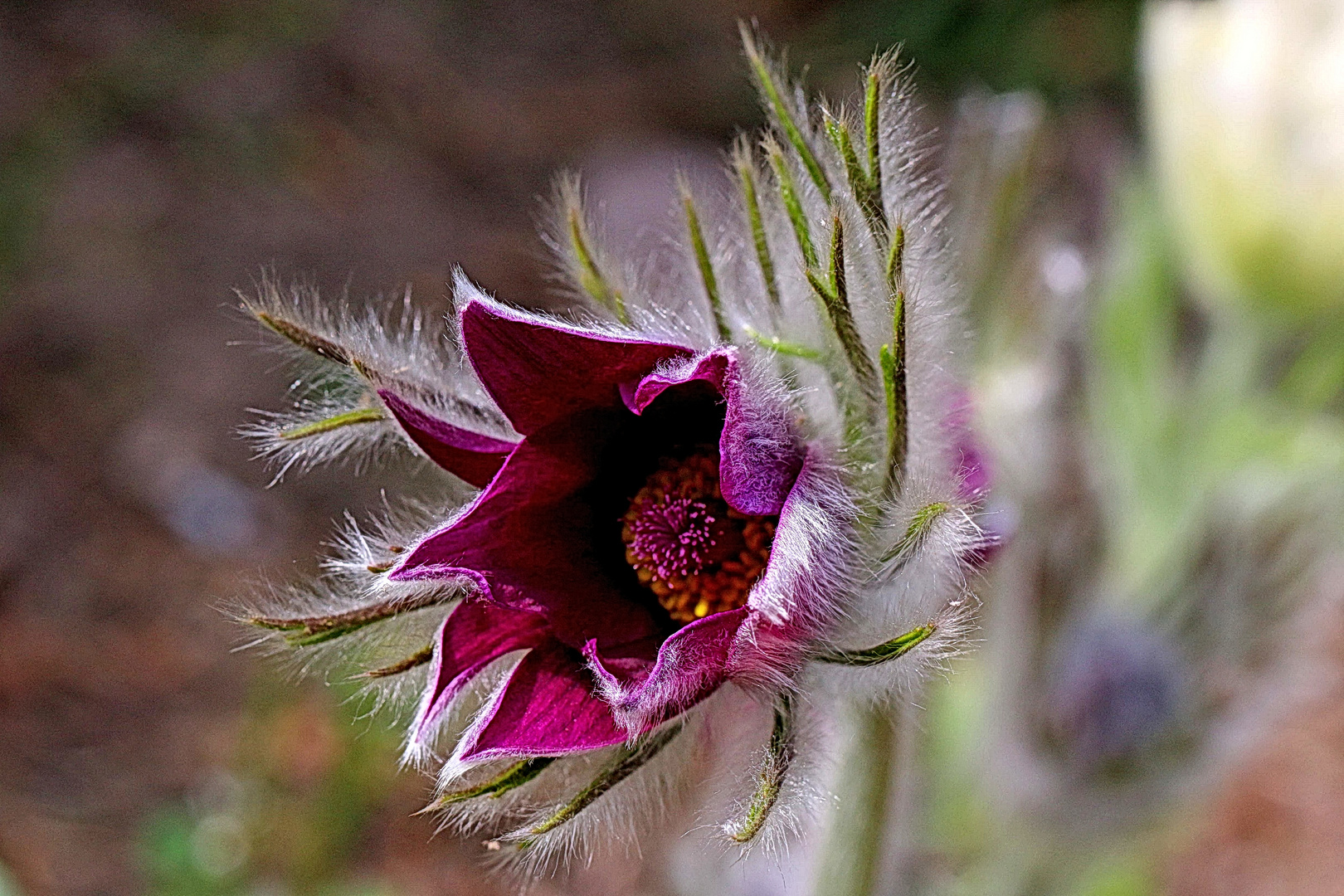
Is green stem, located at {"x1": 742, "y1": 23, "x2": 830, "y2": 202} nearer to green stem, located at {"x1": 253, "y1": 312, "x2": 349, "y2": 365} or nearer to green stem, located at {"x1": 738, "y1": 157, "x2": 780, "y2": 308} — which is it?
green stem, located at {"x1": 738, "y1": 157, "x2": 780, "y2": 308}

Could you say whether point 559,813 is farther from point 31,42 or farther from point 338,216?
point 31,42

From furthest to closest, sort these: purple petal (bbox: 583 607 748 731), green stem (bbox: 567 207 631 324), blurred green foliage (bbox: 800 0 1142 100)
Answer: blurred green foliage (bbox: 800 0 1142 100) < green stem (bbox: 567 207 631 324) < purple petal (bbox: 583 607 748 731)

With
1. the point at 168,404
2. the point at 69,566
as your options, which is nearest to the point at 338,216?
the point at 168,404

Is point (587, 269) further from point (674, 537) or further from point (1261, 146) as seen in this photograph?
point (1261, 146)

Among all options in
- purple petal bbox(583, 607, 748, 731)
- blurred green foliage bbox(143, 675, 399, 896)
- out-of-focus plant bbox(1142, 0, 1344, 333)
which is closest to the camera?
purple petal bbox(583, 607, 748, 731)

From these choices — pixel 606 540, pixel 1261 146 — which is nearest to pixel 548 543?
pixel 606 540

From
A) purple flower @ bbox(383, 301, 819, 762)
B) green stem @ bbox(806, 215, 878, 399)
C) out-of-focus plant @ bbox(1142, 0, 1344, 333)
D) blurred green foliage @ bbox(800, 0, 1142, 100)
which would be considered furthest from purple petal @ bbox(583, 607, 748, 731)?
blurred green foliage @ bbox(800, 0, 1142, 100)

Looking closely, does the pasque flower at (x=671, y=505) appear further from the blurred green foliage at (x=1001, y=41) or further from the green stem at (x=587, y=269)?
the blurred green foliage at (x=1001, y=41)

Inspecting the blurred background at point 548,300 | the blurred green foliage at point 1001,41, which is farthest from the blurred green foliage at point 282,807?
the blurred green foliage at point 1001,41
